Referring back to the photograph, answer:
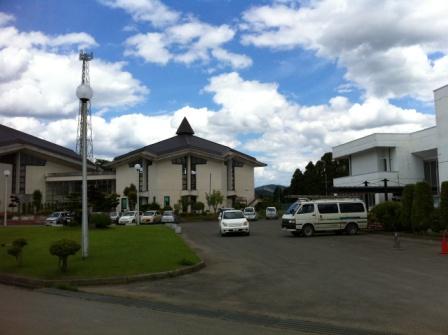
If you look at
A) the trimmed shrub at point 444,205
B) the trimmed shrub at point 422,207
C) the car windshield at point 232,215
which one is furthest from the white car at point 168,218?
the trimmed shrub at point 444,205

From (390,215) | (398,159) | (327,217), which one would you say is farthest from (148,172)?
(390,215)

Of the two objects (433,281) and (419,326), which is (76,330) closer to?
(419,326)

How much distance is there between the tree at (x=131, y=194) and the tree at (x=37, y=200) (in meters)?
12.7

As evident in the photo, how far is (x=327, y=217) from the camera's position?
29078 millimetres

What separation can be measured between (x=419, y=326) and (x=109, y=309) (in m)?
5.46

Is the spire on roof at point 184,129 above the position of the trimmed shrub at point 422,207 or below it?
above

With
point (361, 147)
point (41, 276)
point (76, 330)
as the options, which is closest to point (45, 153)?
point (361, 147)

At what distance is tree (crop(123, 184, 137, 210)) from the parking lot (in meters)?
57.5

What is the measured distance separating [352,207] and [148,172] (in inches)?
2114

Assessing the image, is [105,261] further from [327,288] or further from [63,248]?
[327,288]

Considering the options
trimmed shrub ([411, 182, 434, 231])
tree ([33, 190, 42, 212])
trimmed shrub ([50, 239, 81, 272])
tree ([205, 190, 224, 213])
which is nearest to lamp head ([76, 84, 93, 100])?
trimmed shrub ([50, 239, 81, 272])

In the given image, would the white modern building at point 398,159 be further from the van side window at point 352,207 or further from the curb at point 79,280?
the curb at point 79,280

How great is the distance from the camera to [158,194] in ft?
253

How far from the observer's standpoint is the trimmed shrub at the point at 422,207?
2570 centimetres
